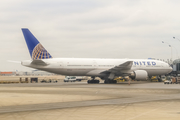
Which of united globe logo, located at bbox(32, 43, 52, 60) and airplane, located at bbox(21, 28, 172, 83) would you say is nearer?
airplane, located at bbox(21, 28, 172, 83)

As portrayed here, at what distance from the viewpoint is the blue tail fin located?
48188 mm

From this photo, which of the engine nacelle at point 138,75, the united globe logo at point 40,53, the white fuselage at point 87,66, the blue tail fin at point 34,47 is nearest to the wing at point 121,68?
the white fuselage at point 87,66

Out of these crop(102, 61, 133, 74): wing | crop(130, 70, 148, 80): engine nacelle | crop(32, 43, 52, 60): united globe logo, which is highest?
crop(32, 43, 52, 60): united globe logo

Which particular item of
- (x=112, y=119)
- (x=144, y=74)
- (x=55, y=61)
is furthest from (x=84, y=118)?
(x=144, y=74)

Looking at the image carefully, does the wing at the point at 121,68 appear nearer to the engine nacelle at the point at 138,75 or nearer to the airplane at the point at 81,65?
the airplane at the point at 81,65

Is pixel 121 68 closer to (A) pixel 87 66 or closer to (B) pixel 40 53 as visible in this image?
(A) pixel 87 66

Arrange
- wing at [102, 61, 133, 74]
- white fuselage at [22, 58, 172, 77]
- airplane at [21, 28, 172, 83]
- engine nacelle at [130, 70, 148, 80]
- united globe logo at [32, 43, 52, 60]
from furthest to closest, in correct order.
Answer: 1. engine nacelle at [130, 70, 148, 80]
2. wing at [102, 61, 133, 74]
3. united globe logo at [32, 43, 52, 60]
4. white fuselage at [22, 58, 172, 77]
5. airplane at [21, 28, 172, 83]

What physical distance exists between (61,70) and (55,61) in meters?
1.95

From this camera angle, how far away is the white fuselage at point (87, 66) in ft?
160

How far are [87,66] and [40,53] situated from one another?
357 inches

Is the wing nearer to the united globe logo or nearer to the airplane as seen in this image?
the airplane

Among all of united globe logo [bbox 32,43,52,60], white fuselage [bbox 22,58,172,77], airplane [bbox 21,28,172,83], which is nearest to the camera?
airplane [bbox 21,28,172,83]

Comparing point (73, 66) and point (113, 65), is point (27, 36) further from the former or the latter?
point (113, 65)

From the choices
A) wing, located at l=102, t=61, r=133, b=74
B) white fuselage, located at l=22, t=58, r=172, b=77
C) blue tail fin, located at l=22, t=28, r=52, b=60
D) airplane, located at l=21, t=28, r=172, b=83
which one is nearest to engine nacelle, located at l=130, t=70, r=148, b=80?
airplane, located at l=21, t=28, r=172, b=83
